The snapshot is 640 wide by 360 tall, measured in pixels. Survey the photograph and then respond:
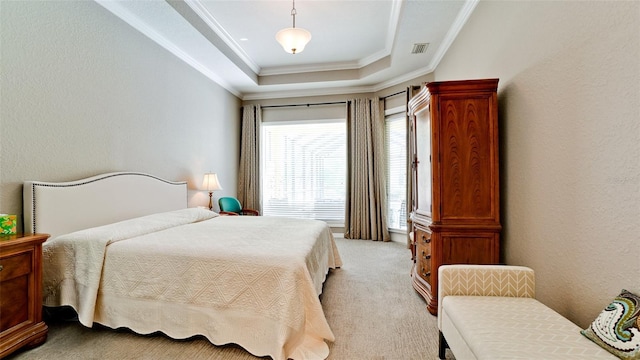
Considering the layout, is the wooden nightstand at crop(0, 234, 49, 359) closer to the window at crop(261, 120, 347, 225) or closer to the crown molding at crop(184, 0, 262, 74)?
the crown molding at crop(184, 0, 262, 74)

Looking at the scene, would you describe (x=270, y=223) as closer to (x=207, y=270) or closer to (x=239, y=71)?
(x=207, y=270)

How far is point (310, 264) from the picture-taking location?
2029mm

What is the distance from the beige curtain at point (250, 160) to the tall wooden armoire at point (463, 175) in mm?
3756

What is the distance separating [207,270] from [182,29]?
9.07ft

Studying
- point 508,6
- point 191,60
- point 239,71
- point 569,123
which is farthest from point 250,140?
point 569,123

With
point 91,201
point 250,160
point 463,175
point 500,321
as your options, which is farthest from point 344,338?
point 250,160

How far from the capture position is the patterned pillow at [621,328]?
0.98m

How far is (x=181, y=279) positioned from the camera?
1814 millimetres

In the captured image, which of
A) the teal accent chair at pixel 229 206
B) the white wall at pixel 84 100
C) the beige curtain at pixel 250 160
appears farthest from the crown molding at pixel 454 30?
the teal accent chair at pixel 229 206

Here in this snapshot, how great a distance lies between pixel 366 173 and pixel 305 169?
1227 mm

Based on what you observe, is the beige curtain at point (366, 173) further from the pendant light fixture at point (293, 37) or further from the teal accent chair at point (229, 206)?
the pendant light fixture at point (293, 37)

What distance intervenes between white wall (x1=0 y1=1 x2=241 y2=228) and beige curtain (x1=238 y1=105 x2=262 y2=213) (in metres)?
1.41

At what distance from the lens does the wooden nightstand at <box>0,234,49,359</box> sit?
1.60m

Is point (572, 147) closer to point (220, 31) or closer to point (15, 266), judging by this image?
point (15, 266)
